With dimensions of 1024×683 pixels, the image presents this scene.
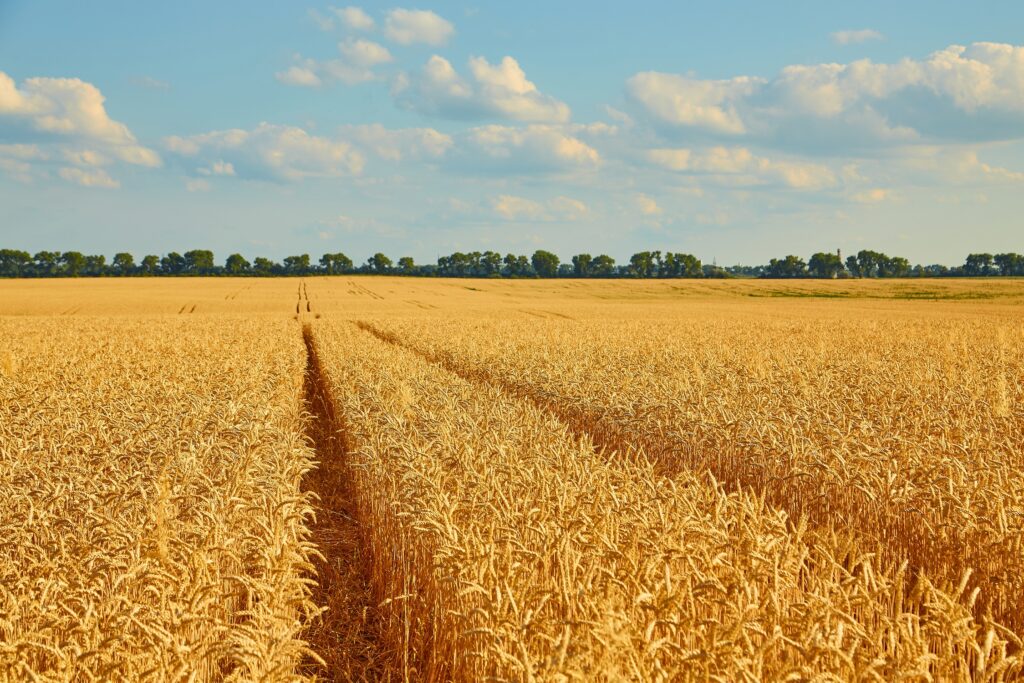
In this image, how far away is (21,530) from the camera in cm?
502

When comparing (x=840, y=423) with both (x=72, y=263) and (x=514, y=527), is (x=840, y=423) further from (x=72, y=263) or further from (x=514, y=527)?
(x=72, y=263)

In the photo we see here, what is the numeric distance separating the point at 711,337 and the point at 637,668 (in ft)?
73.9

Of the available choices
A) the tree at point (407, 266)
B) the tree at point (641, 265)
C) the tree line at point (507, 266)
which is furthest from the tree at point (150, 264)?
the tree at point (641, 265)

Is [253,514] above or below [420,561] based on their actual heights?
above

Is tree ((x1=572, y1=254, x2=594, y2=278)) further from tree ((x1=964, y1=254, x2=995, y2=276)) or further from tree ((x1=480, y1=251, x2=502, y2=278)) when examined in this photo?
tree ((x1=964, y1=254, x2=995, y2=276))

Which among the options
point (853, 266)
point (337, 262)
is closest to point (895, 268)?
point (853, 266)

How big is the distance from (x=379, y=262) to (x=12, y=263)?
69821 millimetres

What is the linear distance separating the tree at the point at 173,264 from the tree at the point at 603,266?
8708 centimetres

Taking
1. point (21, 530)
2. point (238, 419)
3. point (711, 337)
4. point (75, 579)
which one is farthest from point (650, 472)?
point (711, 337)

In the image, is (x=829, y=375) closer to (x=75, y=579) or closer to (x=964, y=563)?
(x=964, y=563)

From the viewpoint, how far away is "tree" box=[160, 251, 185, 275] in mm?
153625

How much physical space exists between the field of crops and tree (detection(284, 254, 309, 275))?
14307 centimetres

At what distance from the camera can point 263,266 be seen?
156 meters

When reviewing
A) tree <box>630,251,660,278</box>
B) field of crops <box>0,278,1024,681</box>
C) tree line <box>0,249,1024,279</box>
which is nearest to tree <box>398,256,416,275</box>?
tree line <box>0,249,1024,279</box>
